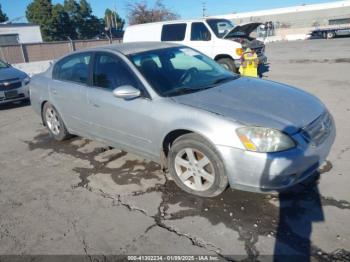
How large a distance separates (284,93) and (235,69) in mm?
6723

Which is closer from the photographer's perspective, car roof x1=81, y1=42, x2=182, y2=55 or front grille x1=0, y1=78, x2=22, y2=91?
car roof x1=81, y1=42, x2=182, y2=55

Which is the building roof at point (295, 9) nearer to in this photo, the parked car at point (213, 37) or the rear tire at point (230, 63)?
the parked car at point (213, 37)

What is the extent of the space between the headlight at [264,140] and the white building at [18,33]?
136 ft

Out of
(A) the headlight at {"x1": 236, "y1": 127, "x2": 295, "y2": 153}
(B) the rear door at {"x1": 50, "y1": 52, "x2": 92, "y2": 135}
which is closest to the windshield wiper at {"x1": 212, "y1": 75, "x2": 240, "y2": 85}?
(A) the headlight at {"x1": 236, "y1": 127, "x2": 295, "y2": 153}

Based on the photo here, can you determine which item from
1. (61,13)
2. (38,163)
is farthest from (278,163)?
(61,13)

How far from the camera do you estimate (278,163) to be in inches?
112

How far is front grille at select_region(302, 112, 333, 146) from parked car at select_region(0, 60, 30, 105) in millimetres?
7987

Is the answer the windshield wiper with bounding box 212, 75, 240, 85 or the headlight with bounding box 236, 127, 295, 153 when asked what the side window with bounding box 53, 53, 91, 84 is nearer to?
the windshield wiper with bounding box 212, 75, 240, 85

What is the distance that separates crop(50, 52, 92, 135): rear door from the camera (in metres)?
4.56

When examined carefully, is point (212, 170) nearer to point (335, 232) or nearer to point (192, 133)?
point (192, 133)

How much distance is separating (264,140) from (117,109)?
6.24 feet

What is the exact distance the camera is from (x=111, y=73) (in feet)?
13.7

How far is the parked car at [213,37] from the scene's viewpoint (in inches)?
403

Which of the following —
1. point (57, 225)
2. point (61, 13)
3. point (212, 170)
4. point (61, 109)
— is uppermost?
point (61, 13)
